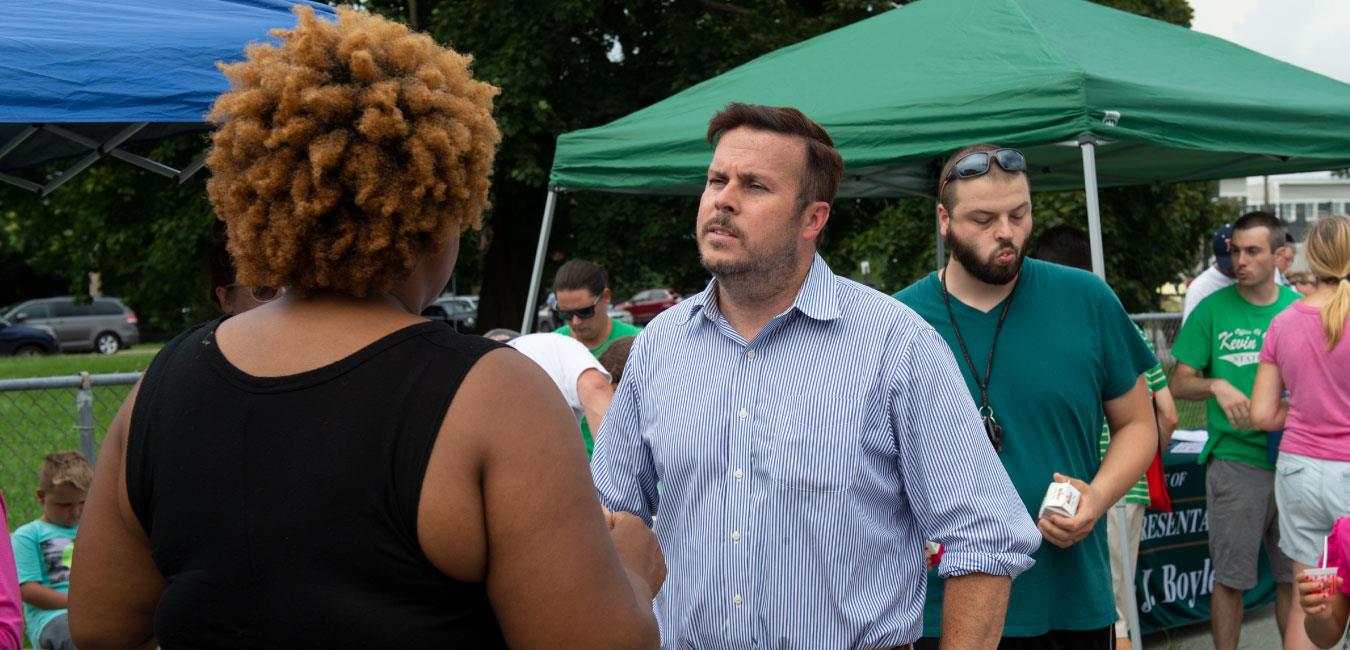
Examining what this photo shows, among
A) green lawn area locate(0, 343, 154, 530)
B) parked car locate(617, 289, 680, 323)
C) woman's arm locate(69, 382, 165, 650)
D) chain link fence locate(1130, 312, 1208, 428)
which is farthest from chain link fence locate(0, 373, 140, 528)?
parked car locate(617, 289, 680, 323)

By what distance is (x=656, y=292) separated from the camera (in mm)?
45469

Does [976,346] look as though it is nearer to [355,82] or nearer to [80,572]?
[355,82]

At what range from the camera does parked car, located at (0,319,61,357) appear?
1339 inches

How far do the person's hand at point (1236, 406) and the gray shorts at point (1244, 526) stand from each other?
322 millimetres

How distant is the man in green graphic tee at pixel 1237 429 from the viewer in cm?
579

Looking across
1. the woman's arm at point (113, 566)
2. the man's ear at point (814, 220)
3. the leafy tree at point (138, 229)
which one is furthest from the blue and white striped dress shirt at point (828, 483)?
the leafy tree at point (138, 229)

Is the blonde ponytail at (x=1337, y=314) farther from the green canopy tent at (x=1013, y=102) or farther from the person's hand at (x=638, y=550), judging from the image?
the person's hand at (x=638, y=550)

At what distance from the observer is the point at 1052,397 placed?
3207 mm

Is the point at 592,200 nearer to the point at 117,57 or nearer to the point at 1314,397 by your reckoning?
the point at 1314,397

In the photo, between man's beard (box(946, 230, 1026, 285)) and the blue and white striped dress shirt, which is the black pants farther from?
man's beard (box(946, 230, 1026, 285))

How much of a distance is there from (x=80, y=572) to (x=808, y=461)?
1302 millimetres

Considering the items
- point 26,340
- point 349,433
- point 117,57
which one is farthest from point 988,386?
point 26,340

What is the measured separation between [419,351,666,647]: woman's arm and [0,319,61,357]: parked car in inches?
1426

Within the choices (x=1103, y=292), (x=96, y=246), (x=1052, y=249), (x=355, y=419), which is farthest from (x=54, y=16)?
(x=96, y=246)
